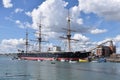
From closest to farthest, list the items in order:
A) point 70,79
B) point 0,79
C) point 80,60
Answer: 1. point 0,79
2. point 70,79
3. point 80,60

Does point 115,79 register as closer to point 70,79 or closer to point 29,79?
point 70,79

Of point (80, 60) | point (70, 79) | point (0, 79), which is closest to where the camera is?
point (0, 79)

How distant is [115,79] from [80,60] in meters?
121

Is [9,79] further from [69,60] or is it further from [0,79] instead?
[69,60]

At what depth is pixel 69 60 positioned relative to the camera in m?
200

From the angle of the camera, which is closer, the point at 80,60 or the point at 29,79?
the point at 29,79

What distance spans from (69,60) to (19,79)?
12842 cm

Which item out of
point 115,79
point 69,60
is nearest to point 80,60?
point 69,60

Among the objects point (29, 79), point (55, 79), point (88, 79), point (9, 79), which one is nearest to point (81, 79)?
point (88, 79)

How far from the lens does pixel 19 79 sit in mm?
72562

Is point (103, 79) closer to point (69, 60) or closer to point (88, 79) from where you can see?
point (88, 79)

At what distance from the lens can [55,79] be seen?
73.6m

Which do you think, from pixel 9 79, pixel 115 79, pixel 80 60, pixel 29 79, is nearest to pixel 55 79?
pixel 29 79

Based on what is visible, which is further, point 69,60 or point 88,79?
point 69,60
